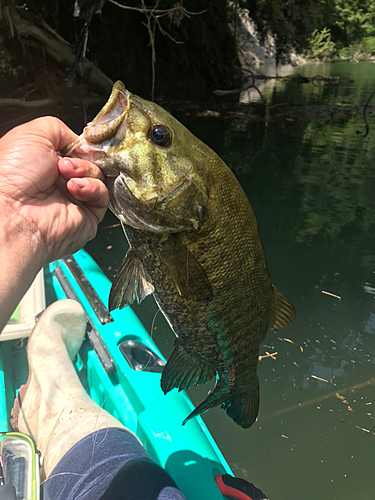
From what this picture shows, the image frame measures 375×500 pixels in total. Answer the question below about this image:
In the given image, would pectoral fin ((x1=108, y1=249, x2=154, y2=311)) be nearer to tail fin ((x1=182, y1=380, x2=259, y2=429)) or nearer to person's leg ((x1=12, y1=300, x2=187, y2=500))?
tail fin ((x1=182, y1=380, x2=259, y2=429))

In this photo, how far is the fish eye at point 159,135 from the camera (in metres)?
1.36

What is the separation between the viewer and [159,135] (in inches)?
53.7

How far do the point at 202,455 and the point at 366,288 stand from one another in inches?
141

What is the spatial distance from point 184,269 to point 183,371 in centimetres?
53

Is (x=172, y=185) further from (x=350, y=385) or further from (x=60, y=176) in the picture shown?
(x=350, y=385)

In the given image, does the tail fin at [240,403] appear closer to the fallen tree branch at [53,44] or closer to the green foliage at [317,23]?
the fallen tree branch at [53,44]

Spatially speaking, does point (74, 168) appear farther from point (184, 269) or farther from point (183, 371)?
point (183, 371)

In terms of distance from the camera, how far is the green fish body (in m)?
1.35

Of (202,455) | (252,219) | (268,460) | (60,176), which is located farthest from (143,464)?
(268,460)

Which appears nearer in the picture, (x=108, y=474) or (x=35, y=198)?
(x=35, y=198)

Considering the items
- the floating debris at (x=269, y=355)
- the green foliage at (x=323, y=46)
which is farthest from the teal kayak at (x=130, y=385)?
the green foliage at (x=323, y=46)

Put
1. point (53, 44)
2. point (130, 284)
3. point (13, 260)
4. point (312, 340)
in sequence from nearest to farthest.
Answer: point (13, 260) → point (130, 284) → point (312, 340) → point (53, 44)

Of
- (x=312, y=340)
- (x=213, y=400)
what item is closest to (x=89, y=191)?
(x=213, y=400)

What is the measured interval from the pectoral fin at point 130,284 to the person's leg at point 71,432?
749 millimetres
